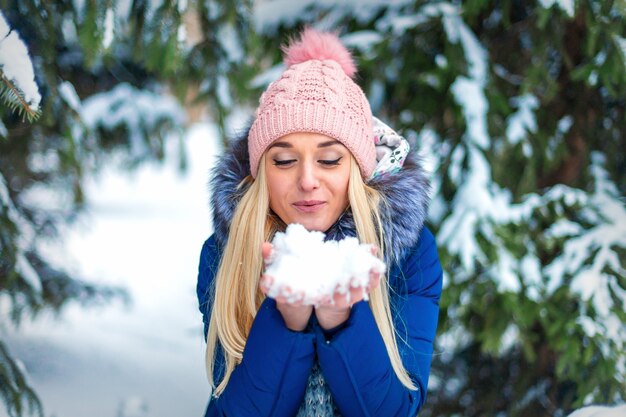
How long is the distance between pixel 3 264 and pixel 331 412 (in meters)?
2.04

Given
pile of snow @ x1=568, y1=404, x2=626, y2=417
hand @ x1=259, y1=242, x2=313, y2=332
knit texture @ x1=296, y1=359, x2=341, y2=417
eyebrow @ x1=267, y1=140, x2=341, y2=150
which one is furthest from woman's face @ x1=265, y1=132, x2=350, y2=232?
pile of snow @ x1=568, y1=404, x2=626, y2=417

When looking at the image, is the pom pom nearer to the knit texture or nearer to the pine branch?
the pine branch

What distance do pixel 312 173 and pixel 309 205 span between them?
0.33 feet

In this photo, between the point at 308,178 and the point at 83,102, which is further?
the point at 83,102

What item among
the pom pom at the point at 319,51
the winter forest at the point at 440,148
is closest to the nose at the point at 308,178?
the pom pom at the point at 319,51

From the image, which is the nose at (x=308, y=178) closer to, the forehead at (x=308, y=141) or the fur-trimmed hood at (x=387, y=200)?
the forehead at (x=308, y=141)

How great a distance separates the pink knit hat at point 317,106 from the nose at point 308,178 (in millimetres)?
115

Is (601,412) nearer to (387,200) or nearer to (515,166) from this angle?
(387,200)

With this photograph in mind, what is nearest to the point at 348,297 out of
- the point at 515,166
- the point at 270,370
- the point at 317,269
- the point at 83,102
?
the point at 317,269

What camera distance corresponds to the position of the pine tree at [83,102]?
251 cm

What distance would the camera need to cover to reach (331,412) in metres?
1.75

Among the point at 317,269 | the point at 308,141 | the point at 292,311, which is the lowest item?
the point at 292,311

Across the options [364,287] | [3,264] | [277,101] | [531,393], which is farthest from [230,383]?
[531,393]

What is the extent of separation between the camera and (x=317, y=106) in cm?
183
